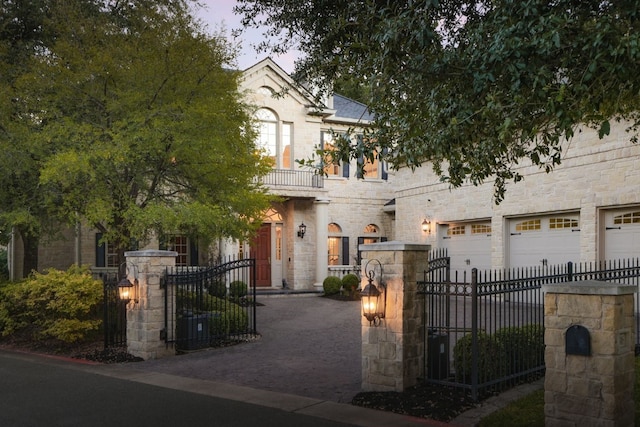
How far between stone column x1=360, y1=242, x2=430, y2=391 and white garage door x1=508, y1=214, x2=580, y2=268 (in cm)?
994

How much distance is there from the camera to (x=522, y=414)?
7023 mm

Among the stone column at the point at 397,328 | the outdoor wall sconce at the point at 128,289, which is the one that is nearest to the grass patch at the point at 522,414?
the stone column at the point at 397,328

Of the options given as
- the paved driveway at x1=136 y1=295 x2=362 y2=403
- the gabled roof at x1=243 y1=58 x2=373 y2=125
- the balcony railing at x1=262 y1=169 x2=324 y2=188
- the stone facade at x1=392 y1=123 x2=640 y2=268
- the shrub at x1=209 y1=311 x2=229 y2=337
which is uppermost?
the gabled roof at x1=243 y1=58 x2=373 y2=125

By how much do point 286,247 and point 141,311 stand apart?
548 inches

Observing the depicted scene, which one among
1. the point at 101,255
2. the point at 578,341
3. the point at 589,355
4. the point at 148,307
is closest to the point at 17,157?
the point at 148,307

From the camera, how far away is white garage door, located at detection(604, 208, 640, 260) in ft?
50.4

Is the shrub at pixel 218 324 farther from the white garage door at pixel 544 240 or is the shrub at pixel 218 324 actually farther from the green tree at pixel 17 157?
the white garage door at pixel 544 240

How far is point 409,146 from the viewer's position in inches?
322

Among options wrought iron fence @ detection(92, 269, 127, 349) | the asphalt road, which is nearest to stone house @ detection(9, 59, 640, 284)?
wrought iron fence @ detection(92, 269, 127, 349)

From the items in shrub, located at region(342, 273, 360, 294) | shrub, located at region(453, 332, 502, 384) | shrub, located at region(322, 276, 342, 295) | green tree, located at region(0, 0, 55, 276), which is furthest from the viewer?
shrub, located at region(322, 276, 342, 295)

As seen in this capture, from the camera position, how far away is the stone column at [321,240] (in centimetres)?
2467

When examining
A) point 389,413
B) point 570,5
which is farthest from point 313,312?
point 570,5

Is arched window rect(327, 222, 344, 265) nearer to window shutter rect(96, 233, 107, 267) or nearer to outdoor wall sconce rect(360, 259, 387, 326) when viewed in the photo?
window shutter rect(96, 233, 107, 267)

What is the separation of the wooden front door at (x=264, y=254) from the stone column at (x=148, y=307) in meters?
13.1
